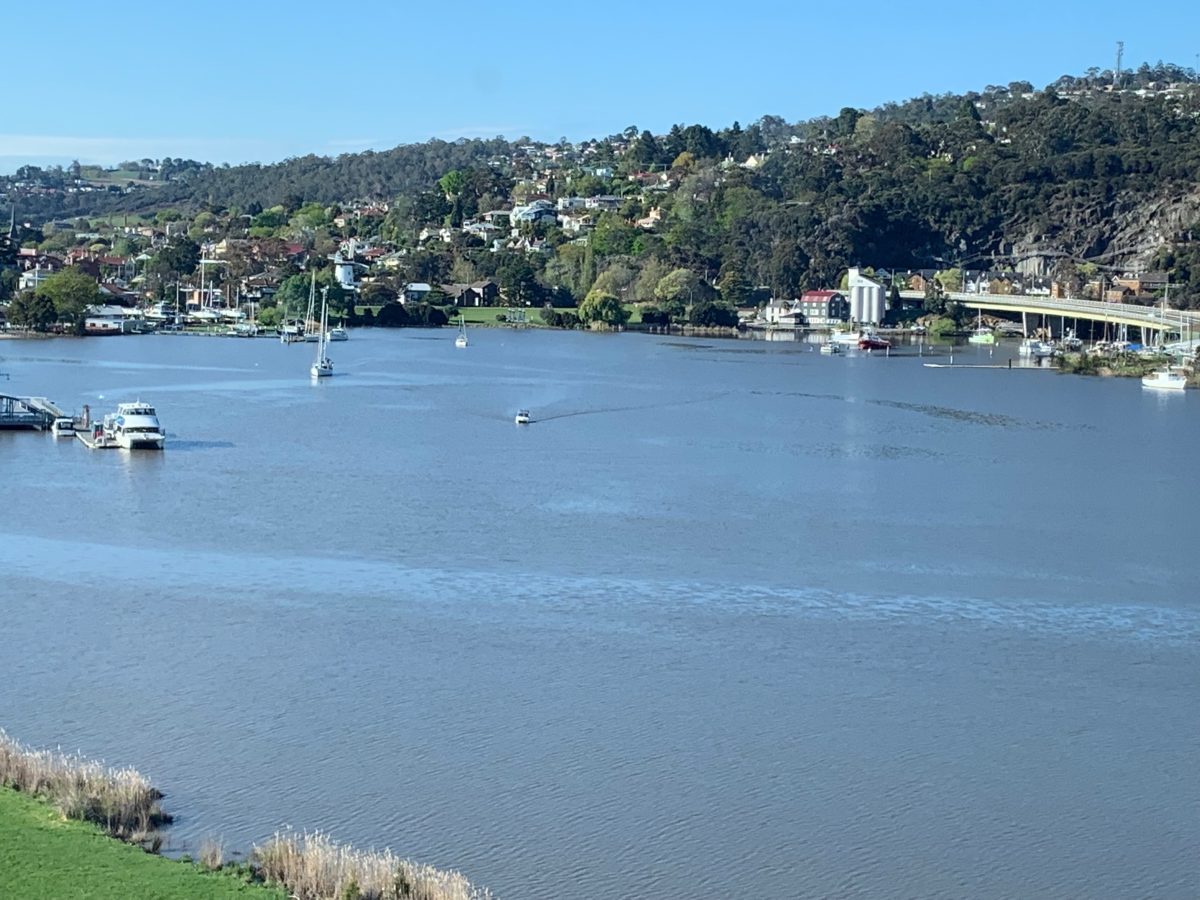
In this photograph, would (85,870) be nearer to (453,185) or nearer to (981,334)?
(981,334)

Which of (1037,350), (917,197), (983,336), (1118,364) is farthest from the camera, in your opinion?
(917,197)

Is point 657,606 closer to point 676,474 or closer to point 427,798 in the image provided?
point 427,798

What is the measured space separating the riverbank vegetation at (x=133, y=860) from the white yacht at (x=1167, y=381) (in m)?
31.7

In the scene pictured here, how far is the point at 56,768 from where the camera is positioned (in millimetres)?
8391

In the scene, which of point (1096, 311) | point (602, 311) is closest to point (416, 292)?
point (602, 311)

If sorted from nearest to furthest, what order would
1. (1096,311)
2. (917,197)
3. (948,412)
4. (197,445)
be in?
(197,445) < (948,412) < (1096,311) < (917,197)

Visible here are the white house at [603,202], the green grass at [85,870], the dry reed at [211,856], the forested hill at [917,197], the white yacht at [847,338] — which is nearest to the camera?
the green grass at [85,870]

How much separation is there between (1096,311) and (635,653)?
133ft

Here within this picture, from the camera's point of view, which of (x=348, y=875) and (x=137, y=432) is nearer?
(x=348, y=875)

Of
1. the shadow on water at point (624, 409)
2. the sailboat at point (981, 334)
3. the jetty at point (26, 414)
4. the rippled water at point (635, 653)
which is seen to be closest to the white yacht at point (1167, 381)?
the shadow on water at point (624, 409)

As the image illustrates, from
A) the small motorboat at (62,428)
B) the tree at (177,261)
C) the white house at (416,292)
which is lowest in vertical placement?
the small motorboat at (62,428)

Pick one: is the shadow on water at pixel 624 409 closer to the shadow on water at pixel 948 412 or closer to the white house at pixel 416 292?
the shadow on water at pixel 948 412

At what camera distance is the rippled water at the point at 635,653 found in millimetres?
8656

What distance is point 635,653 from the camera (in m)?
11.8
